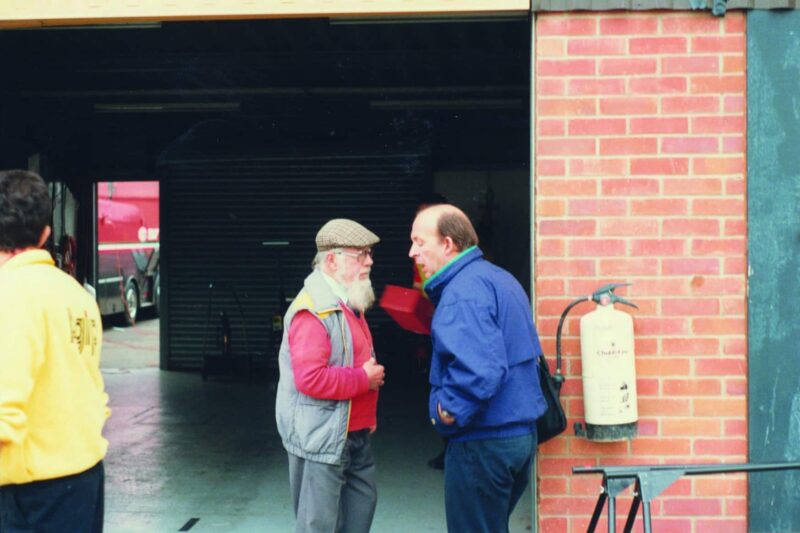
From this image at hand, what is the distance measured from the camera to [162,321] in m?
13.9

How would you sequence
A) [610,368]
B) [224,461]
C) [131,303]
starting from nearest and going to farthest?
[610,368]
[224,461]
[131,303]

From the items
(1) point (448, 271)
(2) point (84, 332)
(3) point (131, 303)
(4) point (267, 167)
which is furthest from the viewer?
(3) point (131, 303)

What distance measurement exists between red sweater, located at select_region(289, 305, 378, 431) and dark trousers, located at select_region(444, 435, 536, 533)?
0.60 m

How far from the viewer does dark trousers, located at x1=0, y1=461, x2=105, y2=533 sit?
123 inches

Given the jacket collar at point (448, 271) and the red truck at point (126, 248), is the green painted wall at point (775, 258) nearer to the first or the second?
the jacket collar at point (448, 271)

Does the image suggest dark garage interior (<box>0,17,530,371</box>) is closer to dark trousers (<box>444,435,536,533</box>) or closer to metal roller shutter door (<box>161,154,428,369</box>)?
metal roller shutter door (<box>161,154,428,369</box>)

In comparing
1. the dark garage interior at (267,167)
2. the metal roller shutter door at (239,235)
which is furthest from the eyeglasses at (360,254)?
the metal roller shutter door at (239,235)

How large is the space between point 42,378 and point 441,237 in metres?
1.70

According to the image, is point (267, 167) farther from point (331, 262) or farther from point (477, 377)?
point (477, 377)

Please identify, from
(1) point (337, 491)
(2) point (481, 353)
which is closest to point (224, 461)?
(1) point (337, 491)

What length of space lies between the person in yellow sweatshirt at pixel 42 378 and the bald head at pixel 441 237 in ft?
4.68

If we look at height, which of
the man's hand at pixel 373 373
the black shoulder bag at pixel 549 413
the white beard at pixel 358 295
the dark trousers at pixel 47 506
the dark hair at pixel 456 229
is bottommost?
the dark trousers at pixel 47 506

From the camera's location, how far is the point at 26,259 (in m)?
3.16

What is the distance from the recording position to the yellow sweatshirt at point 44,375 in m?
2.96
